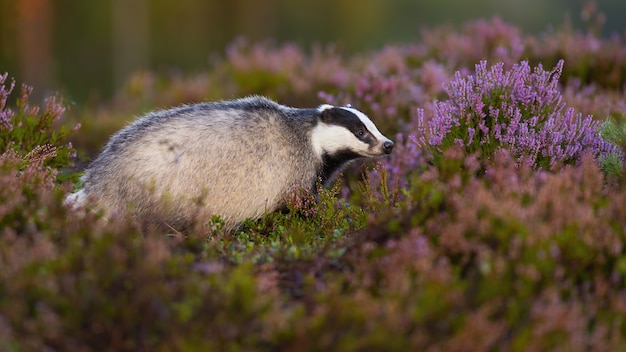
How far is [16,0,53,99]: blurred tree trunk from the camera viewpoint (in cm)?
2020

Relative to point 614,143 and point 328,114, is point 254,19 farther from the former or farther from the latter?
point 614,143

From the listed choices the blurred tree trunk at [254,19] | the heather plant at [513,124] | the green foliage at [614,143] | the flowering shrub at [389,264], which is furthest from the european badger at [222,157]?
the blurred tree trunk at [254,19]

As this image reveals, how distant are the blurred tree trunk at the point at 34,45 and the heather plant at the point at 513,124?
17108 mm

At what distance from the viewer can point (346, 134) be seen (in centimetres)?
610

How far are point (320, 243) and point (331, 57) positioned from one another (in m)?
7.08

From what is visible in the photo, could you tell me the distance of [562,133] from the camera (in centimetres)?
551

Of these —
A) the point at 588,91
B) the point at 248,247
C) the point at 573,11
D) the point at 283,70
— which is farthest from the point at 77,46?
the point at 573,11

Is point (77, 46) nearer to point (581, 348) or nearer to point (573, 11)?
point (581, 348)

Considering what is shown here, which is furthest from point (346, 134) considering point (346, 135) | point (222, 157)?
point (222, 157)

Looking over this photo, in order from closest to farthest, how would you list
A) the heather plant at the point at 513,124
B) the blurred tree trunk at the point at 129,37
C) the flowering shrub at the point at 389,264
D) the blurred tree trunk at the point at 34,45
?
the flowering shrub at the point at 389,264, the heather plant at the point at 513,124, the blurred tree trunk at the point at 34,45, the blurred tree trunk at the point at 129,37

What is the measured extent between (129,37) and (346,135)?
25.8 metres

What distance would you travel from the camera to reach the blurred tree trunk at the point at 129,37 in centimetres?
2938

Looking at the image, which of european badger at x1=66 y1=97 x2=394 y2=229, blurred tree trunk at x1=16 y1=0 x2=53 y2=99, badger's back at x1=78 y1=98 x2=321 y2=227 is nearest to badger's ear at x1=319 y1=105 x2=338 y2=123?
european badger at x1=66 y1=97 x2=394 y2=229

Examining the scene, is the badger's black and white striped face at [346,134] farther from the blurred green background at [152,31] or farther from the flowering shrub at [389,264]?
the blurred green background at [152,31]
